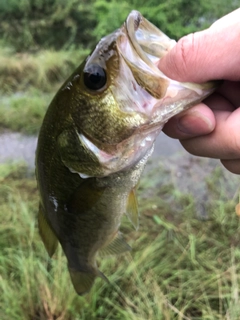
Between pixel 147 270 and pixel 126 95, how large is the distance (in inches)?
73.6

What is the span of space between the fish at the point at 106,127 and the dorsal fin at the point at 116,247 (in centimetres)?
17

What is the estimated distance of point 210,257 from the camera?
2.80 m

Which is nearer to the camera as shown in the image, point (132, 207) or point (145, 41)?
point (145, 41)

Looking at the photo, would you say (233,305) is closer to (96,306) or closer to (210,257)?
(210,257)

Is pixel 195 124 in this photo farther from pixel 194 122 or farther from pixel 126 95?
pixel 126 95

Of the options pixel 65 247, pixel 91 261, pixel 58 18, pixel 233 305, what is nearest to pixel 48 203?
pixel 65 247

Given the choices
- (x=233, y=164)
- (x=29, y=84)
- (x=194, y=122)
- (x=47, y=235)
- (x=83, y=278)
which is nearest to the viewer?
(x=194, y=122)

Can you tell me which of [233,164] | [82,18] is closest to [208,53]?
[233,164]

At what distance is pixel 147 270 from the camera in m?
2.67

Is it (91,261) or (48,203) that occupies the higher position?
(48,203)

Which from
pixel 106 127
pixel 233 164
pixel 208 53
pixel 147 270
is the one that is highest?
pixel 208 53

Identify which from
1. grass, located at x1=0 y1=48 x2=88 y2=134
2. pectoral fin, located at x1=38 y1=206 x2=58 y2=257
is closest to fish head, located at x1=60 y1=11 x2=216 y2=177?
pectoral fin, located at x1=38 y1=206 x2=58 y2=257

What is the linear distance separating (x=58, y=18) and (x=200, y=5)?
3184 millimetres

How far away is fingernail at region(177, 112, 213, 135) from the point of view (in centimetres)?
116
